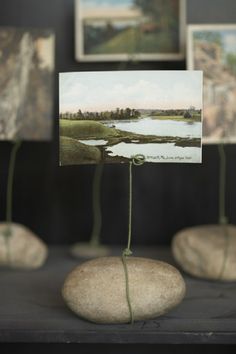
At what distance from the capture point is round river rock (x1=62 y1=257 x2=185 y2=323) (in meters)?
0.95

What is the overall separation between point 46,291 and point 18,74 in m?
0.61

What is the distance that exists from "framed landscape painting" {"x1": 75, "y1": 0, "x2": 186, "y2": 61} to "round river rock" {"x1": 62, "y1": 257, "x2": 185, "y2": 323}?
73 centimetres

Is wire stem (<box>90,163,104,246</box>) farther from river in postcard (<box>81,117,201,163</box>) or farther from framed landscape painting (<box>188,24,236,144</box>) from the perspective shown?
river in postcard (<box>81,117,201,163</box>)

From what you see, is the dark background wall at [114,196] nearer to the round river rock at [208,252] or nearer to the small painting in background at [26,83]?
the small painting in background at [26,83]

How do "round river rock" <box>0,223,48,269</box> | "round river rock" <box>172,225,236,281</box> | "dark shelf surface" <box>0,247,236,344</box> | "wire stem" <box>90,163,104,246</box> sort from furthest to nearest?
"wire stem" <box>90,163,104,246</box>
"round river rock" <box>0,223,48,269</box>
"round river rock" <box>172,225,236,281</box>
"dark shelf surface" <box>0,247,236,344</box>

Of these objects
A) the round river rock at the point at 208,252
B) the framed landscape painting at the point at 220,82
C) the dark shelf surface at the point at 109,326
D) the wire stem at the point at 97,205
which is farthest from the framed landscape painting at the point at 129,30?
the dark shelf surface at the point at 109,326

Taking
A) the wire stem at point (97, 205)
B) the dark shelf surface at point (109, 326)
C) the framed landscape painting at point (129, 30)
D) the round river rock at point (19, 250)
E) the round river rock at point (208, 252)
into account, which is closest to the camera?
the dark shelf surface at point (109, 326)

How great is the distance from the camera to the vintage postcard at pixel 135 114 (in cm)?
100

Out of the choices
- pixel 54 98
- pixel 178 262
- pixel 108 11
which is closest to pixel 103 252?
pixel 178 262

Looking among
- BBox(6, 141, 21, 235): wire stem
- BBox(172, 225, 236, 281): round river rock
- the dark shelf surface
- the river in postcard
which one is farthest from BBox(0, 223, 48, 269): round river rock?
the river in postcard

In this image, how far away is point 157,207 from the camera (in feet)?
5.25

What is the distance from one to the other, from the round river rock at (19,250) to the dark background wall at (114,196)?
8.9 inches

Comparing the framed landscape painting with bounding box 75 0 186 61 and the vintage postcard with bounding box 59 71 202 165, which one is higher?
the framed landscape painting with bounding box 75 0 186 61

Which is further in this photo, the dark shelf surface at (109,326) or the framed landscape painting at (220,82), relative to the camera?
the framed landscape painting at (220,82)
